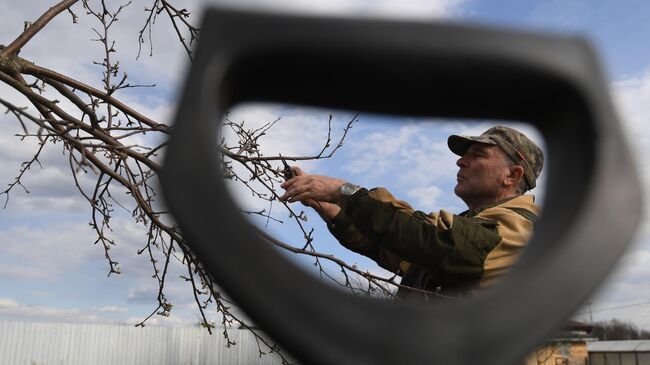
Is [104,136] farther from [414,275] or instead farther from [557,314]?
[557,314]

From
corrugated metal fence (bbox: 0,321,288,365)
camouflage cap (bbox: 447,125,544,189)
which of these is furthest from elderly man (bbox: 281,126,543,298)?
→ corrugated metal fence (bbox: 0,321,288,365)

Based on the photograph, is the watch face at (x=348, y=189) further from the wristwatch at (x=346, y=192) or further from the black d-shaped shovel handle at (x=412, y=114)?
the black d-shaped shovel handle at (x=412, y=114)

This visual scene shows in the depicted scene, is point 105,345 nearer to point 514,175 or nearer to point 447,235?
point 514,175

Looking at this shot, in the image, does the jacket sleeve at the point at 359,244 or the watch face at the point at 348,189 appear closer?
the watch face at the point at 348,189

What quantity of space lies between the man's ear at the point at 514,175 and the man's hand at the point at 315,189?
2.31 ft

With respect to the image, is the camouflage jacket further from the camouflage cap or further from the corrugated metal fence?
the corrugated metal fence

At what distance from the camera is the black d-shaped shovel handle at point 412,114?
26 cm

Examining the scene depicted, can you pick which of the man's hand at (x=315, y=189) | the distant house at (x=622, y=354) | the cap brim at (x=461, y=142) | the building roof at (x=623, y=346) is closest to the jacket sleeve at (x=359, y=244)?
the man's hand at (x=315, y=189)

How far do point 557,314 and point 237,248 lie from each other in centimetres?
16

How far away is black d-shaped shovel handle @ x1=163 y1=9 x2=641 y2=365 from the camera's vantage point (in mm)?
257

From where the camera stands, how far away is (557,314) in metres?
0.28

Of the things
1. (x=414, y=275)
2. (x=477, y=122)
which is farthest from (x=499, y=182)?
(x=477, y=122)

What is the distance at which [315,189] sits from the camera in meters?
1.84

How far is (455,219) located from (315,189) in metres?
0.45
